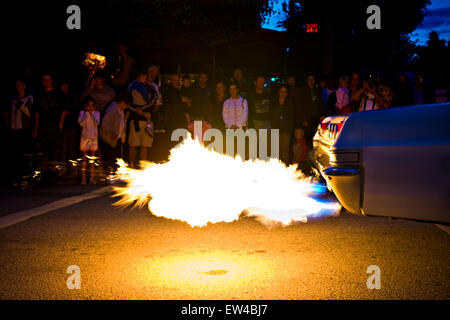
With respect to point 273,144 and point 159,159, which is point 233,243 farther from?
point 159,159

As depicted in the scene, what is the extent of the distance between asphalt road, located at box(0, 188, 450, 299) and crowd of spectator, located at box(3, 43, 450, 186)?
497 cm

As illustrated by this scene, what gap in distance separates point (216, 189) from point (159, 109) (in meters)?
3.70

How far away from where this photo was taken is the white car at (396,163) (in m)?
4.44

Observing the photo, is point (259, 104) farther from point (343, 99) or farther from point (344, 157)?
point (344, 157)

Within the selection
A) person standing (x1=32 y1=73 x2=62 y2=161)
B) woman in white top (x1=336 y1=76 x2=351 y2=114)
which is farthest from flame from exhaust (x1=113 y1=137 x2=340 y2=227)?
woman in white top (x1=336 y1=76 x2=351 y2=114)

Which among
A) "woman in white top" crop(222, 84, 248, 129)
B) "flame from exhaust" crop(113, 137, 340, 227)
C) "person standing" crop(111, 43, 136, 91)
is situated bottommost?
"flame from exhaust" crop(113, 137, 340, 227)

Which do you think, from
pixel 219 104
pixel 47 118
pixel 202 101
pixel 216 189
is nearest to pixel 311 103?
pixel 219 104

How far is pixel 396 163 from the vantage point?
4625mm

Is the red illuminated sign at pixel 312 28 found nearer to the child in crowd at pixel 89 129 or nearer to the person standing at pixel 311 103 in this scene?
the person standing at pixel 311 103

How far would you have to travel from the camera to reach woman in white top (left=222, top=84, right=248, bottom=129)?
40.0 ft

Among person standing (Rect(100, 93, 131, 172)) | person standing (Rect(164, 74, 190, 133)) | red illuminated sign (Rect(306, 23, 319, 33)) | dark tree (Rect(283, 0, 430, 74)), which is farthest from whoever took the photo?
dark tree (Rect(283, 0, 430, 74))

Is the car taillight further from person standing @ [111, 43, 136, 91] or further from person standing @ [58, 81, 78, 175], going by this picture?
person standing @ [111, 43, 136, 91]

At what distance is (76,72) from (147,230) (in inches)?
430
